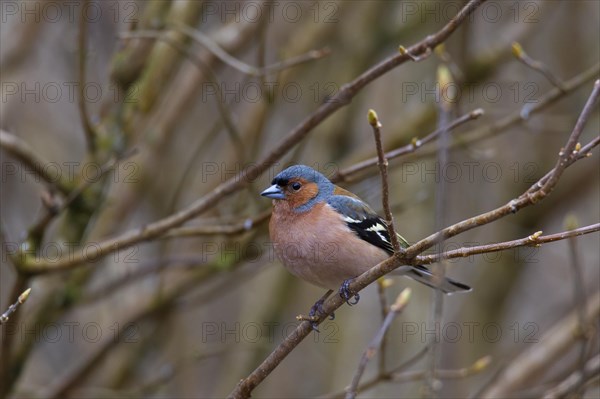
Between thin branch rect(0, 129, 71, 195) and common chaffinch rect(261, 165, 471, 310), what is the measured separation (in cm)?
144

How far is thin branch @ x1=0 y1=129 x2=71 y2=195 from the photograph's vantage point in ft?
15.9

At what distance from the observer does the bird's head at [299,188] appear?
17.3 ft

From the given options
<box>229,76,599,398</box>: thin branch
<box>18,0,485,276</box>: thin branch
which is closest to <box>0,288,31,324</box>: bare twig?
<box>229,76,599,398</box>: thin branch

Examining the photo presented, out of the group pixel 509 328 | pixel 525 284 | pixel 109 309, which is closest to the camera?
pixel 109 309

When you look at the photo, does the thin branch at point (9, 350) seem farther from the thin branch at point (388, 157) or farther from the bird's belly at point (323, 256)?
the thin branch at point (388, 157)

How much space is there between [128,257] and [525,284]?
4.61 metres

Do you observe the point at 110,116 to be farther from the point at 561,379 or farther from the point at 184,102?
the point at 561,379

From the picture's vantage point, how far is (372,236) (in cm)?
521

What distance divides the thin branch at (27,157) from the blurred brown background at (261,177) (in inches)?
20.0

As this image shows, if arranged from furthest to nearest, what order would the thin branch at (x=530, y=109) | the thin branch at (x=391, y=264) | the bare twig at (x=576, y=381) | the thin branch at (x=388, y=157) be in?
the thin branch at (x=530, y=109)
the thin branch at (x=388, y=157)
the bare twig at (x=576, y=381)
the thin branch at (x=391, y=264)

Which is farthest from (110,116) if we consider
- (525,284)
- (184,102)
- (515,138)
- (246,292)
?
(525,284)

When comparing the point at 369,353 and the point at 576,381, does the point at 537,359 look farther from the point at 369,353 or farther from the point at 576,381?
the point at 369,353

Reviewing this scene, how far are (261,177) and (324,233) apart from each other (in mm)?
1742

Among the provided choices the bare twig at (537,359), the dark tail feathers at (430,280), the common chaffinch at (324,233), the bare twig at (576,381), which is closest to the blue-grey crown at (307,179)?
the common chaffinch at (324,233)
